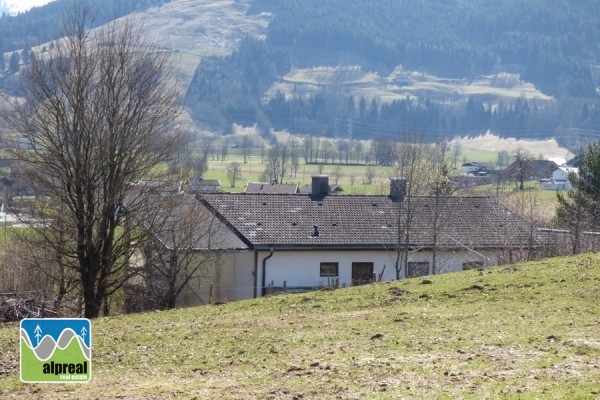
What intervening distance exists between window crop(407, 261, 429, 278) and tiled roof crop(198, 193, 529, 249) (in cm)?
77

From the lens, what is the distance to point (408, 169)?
44.8 m

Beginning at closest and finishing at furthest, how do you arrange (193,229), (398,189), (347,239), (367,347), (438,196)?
(367,347), (193,229), (347,239), (438,196), (398,189)

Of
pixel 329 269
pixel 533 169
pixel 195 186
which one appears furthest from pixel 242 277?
pixel 533 169

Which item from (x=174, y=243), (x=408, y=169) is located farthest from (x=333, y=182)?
(x=174, y=243)

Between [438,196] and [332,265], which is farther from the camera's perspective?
[438,196]

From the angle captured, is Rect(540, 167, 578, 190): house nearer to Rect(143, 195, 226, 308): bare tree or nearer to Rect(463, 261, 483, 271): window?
Rect(463, 261, 483, 271): window

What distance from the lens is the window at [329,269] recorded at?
4042 centimetres

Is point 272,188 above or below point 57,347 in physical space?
above

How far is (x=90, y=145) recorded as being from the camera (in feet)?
89.4

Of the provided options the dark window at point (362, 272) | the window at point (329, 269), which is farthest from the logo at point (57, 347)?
the dark window at point (362, 272)

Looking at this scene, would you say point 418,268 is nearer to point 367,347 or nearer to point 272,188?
point 367,347

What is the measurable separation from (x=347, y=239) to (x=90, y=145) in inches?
654

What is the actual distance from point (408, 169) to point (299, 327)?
26863 mm

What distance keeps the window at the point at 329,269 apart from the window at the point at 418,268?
9.90 feet
